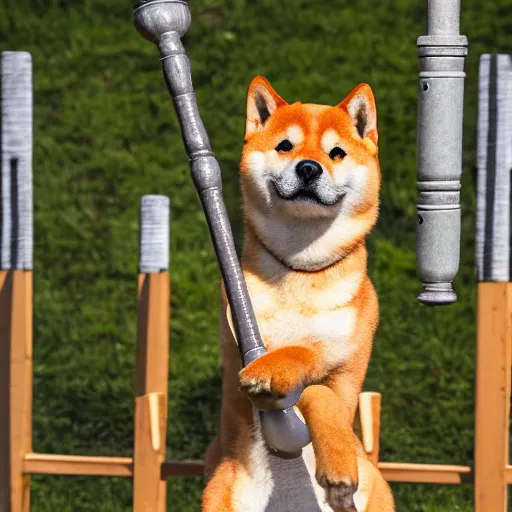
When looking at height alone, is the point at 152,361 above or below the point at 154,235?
below

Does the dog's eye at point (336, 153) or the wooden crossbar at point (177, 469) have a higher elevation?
the dog's eye at point (336, 153)

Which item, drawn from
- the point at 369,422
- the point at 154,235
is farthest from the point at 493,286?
the point at 154,235

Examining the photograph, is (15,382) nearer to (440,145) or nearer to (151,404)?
(151,404)

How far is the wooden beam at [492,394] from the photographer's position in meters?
3.63

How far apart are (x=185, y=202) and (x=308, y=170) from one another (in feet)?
8.47

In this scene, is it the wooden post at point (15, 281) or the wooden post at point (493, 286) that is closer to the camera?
the wooden post at point (493, 286)

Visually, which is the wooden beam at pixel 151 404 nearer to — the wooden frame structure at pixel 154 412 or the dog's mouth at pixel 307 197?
the wooden frame structure at pixel 154 412

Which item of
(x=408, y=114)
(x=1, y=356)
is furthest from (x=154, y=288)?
(x=408, y=114)

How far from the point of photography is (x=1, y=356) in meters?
3.99

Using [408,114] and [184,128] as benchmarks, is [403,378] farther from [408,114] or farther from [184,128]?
[184,128]

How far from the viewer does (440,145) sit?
321cm

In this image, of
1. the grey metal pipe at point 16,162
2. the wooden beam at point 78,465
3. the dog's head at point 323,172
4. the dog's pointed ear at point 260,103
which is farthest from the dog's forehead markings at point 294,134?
the wooden beam at point 78,465

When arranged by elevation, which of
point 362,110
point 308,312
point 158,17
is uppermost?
point 158,17

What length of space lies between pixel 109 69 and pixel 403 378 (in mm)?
2007
